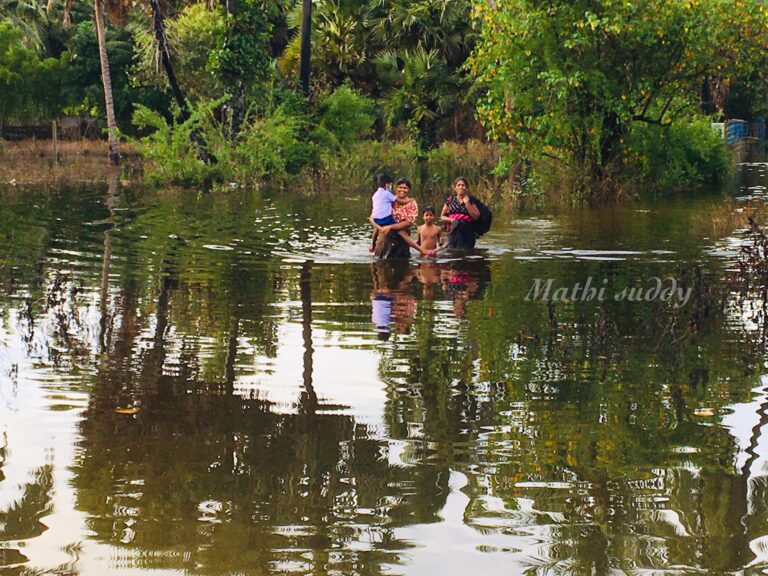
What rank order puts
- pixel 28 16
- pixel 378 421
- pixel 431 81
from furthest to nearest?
1. pixel 28 16
2. pixel 431 81
3. pixel 378 421

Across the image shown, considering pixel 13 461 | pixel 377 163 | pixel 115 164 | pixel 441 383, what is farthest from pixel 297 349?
pixel 115 164

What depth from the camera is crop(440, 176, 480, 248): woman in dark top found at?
17969mm

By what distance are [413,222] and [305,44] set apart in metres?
20.0

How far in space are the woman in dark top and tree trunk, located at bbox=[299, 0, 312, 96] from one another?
1860 centimetres

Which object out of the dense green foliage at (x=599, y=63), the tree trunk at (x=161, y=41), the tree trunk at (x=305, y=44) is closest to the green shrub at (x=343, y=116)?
the tree trunk at (x=305, y=44)

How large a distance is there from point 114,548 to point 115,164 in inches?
1465

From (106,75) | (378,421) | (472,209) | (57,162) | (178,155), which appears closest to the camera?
(378,421)

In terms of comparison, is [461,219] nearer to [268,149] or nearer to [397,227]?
[397,227]

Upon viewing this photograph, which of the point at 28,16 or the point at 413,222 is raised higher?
the point at 28,16

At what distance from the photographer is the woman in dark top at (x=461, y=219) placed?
17969mm

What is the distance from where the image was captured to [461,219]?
18.1 meters

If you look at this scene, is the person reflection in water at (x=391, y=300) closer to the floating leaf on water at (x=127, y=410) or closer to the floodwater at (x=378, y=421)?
the floodwater at (x=378, y=421)

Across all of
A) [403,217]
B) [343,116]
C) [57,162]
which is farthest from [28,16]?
[403,217]

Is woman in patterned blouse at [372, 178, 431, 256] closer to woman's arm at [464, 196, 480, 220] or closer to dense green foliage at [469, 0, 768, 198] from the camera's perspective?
woman's arm at [464, 196, 480, 220]
